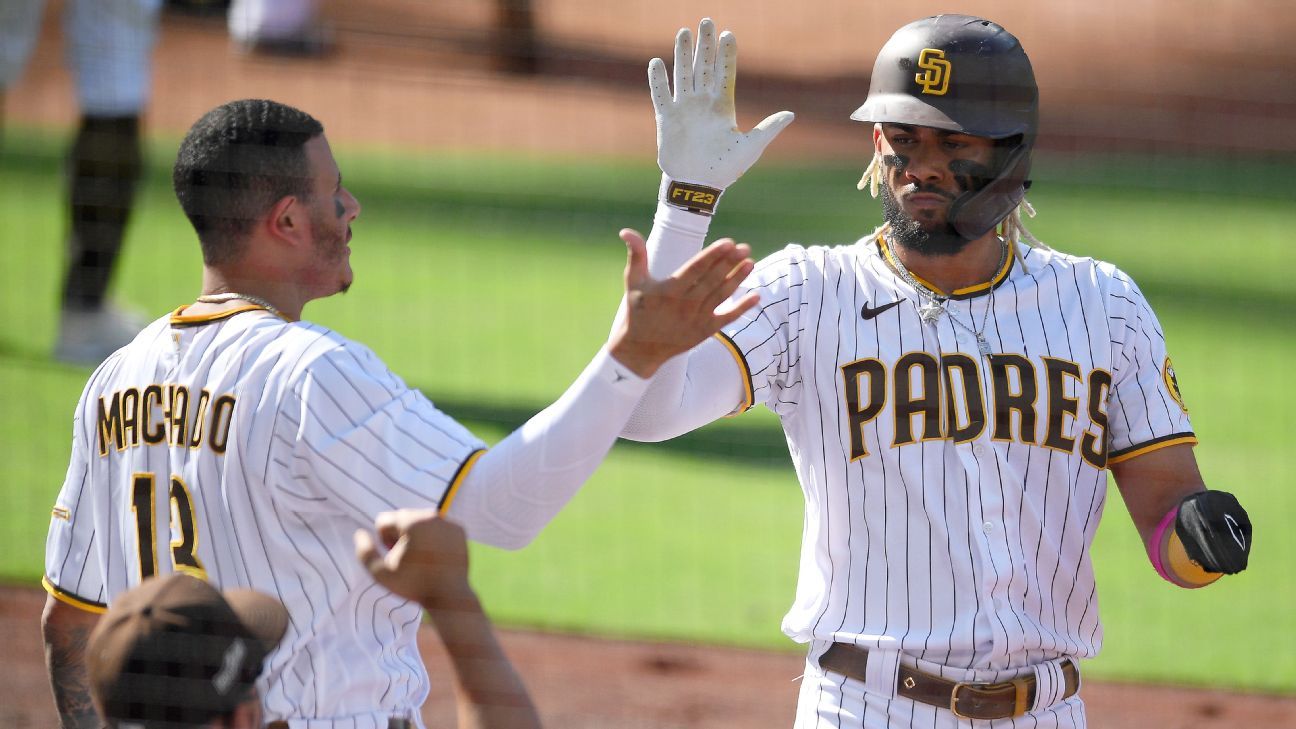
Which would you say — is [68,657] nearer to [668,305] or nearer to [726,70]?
[668,305]

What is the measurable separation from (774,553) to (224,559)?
3.89 metres

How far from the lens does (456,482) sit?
7.00 feet

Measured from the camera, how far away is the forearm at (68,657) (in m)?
2.44

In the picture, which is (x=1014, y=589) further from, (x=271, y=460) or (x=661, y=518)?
(x=661, y=518)

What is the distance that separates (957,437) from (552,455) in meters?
0.79

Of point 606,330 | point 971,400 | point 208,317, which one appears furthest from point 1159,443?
point 606,330

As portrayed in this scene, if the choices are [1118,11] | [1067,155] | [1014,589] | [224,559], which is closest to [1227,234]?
[1067,155]

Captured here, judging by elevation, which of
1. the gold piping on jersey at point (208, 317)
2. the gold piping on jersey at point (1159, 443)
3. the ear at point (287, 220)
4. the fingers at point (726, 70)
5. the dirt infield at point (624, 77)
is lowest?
the gold piping on jersey at point (1159, 443)

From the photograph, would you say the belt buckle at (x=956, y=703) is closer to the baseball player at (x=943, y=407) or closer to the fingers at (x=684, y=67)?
the baseball player at (x=943, y=407)

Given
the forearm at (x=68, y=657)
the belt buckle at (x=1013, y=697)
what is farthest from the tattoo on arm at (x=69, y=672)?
the belt buckle at (x=1013, y=697)

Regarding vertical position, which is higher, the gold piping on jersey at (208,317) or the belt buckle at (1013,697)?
the gold piping on jersey at (208,317)

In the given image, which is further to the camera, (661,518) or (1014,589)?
(661,518)

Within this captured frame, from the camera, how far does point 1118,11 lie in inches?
607

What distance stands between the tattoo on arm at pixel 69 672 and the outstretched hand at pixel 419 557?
2.86 ft
